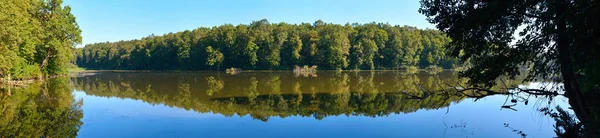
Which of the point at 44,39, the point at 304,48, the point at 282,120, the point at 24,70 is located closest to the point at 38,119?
the point at 282,120

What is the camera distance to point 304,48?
81.6 metres

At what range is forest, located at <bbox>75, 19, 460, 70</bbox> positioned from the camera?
7981 centimetres

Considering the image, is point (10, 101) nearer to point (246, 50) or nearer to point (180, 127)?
point (180, 127)

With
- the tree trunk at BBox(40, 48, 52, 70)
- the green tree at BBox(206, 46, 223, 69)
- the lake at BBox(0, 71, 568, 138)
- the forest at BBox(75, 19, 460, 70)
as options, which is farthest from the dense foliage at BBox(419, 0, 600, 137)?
the green tree at BBox(206, 46, 223, 69)

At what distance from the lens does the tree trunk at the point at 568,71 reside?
6277 millimetres

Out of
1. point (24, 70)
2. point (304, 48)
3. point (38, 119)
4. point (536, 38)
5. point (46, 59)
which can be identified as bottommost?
point (38, 119)

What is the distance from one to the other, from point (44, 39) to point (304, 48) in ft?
165

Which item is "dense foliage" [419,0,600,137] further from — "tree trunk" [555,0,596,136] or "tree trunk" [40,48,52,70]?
"tree trunk" [40,48,52,70]

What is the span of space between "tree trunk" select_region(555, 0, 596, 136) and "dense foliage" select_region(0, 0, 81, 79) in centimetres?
3387

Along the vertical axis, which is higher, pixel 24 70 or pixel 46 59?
pixel 46 59

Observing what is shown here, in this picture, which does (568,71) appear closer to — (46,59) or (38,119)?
(38,119)

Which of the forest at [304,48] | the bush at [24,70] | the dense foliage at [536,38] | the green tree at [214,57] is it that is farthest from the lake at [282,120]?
the green tree at [214,57]

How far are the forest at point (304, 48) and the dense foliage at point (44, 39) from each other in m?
36.6

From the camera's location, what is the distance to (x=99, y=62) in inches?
4788
